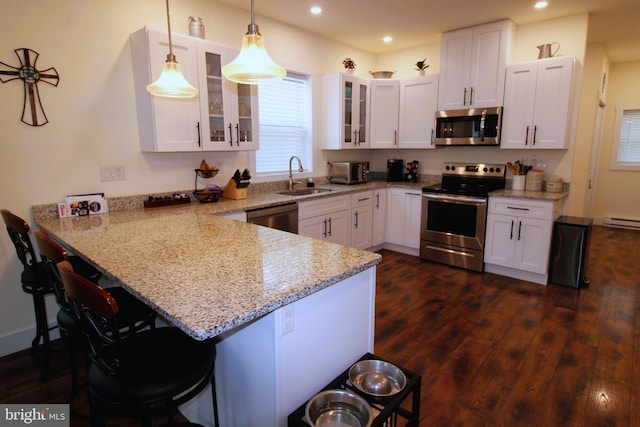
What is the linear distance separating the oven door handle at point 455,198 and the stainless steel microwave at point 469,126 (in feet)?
2.26

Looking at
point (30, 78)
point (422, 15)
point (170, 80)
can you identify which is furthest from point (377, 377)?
point (422, 15)

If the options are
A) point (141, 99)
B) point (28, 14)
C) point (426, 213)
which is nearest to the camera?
point (28, 14)

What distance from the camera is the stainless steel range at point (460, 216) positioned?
13.1 ft

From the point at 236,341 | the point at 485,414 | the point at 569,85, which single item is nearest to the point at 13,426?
the point at 236,341

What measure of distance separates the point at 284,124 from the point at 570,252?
3.35 m

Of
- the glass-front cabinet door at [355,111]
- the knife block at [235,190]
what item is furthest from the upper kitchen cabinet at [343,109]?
the knife block at [235,190]

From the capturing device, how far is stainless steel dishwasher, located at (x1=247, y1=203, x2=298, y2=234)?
311 centimetres

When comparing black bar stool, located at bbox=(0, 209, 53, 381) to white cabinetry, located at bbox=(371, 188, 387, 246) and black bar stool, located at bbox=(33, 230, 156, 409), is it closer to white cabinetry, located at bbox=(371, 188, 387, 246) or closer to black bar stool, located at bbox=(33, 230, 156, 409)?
black bar stool, located at bbox=(33, 230, 156, 409)

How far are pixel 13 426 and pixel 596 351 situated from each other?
3.52m

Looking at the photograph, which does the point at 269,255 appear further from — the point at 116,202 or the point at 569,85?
the point at 569,85

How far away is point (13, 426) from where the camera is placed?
5.65ft

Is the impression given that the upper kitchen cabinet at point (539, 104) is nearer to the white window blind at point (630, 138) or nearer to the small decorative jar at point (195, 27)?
the small decorative jar at point (195, 27)

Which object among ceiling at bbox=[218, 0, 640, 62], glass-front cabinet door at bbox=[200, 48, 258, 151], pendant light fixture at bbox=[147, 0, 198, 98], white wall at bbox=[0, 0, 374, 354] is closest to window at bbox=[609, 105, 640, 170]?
ceiling at bbox=[218, 0, 640, 62]

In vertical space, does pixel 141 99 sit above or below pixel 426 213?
above
